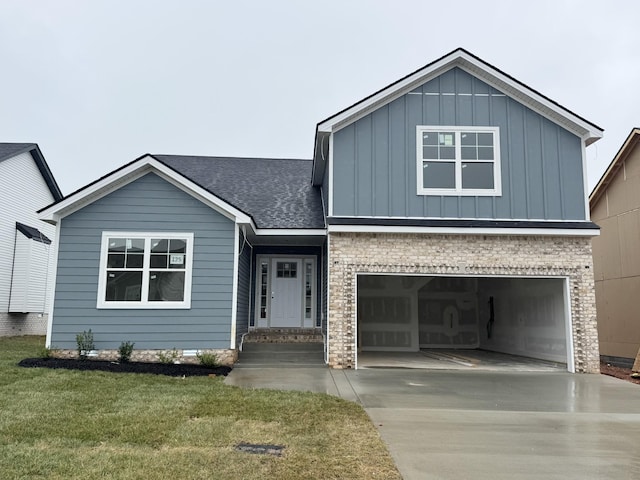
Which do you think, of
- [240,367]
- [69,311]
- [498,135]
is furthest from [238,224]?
[498,135]

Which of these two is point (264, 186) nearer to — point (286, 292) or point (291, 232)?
point (286, 292)

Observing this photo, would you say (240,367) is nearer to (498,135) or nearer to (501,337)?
(498,135)

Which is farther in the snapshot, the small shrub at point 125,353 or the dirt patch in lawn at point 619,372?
the dirt patch in lawn at point 619,372

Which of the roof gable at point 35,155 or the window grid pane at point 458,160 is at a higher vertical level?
the roof gable at point 35,155

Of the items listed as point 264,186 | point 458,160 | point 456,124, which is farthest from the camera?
point 264,186

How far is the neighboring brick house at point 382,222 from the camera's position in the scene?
10.5m

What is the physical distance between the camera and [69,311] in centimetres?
1036

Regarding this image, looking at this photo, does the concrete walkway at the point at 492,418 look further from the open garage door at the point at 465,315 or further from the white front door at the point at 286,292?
the white front door at the point at 286,292

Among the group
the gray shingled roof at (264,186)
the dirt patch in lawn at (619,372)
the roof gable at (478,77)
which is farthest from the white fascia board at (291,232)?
the dirt patch in lawn at (619,372)

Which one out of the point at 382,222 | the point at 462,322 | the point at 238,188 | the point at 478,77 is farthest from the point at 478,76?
the point at 462,322

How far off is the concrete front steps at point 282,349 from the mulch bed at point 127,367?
3.82 ft

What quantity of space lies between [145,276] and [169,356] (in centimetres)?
182

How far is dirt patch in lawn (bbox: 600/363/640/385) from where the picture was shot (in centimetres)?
1081

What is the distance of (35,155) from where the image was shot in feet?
63.9
